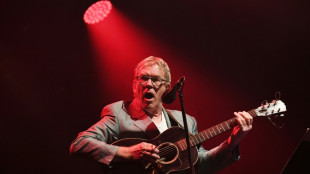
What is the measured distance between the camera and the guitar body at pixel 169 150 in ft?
10.0

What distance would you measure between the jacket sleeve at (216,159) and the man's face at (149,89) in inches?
33.7

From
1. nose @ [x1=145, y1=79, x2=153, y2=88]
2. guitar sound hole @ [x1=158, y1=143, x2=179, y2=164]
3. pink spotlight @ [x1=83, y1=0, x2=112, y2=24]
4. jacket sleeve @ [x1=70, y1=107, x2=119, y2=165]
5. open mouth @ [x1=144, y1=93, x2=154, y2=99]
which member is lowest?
guitar sound hole @ [x1=158, y1=143, x2=179, y2=164]

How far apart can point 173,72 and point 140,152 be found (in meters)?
2.81

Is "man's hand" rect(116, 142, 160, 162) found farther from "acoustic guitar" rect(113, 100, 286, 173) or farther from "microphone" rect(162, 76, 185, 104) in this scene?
"microphone" rect(162, 76, 185, 104)

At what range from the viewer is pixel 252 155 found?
500 cm

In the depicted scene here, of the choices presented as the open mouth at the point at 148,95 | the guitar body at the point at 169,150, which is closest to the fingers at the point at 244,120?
the guitar body at the point at 169,150

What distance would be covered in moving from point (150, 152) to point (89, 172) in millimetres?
2494

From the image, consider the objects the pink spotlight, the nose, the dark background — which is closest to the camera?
the nose

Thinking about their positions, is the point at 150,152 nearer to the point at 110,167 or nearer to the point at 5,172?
the point at 110,167

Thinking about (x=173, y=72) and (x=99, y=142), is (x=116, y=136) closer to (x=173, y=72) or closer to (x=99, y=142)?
(x=99, y=142)

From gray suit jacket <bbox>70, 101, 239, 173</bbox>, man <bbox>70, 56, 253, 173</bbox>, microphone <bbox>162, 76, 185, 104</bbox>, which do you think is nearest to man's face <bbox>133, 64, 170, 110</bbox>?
man <bbox>70, 56, 253, 173</bbox>

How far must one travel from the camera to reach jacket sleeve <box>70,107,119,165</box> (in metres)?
3.00

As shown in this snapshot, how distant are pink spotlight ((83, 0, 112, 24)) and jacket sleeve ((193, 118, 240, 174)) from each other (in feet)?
11.3

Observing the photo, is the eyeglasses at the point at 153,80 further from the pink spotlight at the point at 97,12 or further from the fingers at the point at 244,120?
the pink spotlight at the point at 97,12
